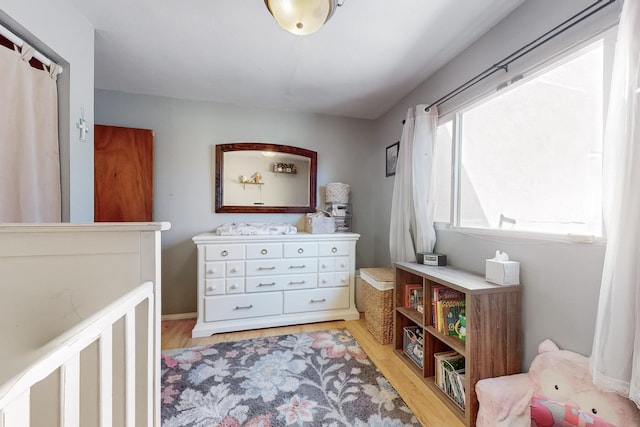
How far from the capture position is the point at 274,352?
1.90 m

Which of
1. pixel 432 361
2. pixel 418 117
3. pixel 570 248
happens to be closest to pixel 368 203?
pixel 418 117

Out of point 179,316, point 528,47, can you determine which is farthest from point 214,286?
point 528,47

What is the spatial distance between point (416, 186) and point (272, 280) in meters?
1.49

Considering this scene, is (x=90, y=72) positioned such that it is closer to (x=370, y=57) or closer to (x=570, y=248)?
(x=370, y=57)

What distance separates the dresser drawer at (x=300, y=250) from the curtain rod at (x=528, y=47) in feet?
5.27

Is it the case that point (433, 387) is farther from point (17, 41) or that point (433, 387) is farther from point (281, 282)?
point (17, 41)

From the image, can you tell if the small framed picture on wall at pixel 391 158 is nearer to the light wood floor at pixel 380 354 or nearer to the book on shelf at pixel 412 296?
the book on shelf at pixel 412 296

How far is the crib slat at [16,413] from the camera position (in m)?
0.32

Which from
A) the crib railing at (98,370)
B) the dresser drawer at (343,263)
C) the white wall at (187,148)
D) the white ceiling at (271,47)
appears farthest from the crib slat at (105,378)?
the white wall at (187,148)

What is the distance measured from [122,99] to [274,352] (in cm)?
266

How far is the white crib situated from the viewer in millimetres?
762

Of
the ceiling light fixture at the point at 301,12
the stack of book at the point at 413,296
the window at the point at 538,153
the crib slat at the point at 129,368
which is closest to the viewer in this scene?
the crib slat at the point at 129,368

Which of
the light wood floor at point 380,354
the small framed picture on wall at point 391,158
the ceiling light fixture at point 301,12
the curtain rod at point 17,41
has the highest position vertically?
the ceiling light fixture at point 301,12

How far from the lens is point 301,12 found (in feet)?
3.35
